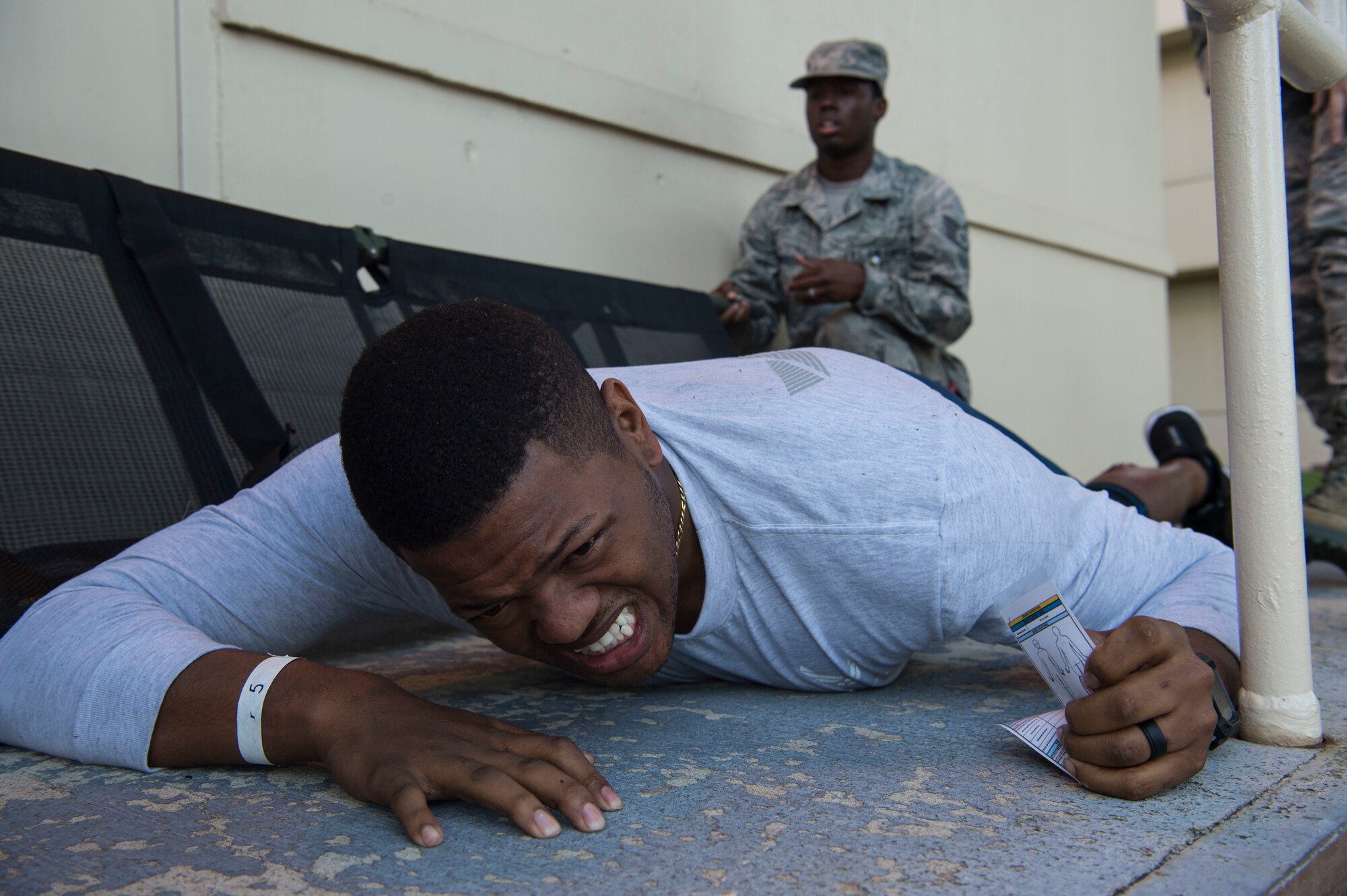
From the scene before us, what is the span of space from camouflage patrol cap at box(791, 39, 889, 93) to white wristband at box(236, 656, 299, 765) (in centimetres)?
308

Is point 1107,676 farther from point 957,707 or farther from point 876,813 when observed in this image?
point 957,707

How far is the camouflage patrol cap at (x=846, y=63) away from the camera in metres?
3.74

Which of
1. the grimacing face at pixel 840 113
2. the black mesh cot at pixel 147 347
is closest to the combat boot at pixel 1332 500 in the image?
Result: the grimacing face at pixel 840 113

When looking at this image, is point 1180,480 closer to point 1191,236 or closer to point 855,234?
point 855,234

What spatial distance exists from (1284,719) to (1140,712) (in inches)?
12.7

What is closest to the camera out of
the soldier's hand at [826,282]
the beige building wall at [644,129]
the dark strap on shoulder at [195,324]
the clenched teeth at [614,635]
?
the clenched teeth at [614,635]

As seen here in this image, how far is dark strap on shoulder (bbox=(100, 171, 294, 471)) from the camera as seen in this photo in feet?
6.70

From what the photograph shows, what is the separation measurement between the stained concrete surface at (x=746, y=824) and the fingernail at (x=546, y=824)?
0.04ft

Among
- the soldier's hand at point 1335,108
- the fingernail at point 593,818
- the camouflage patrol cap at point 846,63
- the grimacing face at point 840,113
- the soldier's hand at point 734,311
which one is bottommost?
the fingernail at point 593,818

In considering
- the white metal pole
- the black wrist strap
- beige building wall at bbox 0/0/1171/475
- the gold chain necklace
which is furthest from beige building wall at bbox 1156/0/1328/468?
the gold chain necklace

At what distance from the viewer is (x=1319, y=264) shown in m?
3.18

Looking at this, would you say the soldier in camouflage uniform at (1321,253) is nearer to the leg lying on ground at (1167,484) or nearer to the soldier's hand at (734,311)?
the leg lying on ground at (1167,484)

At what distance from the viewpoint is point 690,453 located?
4.92 ft

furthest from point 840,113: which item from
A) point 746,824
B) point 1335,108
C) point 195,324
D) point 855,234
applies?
point 746,824
